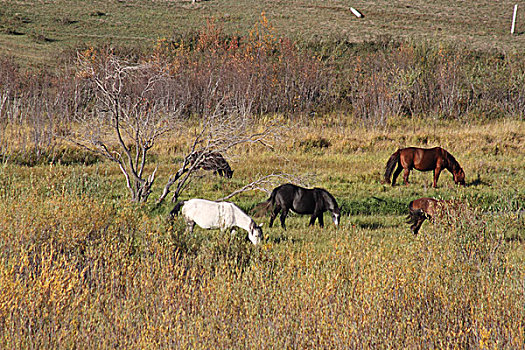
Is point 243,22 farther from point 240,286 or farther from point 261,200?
point 240,286

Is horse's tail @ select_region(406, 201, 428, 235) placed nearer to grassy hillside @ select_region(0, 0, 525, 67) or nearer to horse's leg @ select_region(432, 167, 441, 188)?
horse's leg @ select_region(432, 167, 441, 188)

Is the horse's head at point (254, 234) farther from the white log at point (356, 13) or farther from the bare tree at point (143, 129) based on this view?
the white log at point (356, 13)

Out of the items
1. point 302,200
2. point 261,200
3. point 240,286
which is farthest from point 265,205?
point 240,286

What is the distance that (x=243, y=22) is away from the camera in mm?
59312

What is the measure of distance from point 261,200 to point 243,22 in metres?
49.1

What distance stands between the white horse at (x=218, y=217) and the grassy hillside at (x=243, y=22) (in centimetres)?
3259

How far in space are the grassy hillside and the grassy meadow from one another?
25.8 inches

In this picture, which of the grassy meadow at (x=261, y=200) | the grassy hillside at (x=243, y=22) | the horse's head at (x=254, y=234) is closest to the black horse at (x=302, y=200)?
the grassy meadow at (x=261, y=200)

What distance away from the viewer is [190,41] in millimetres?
42719

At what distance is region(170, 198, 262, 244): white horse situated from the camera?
323 inches

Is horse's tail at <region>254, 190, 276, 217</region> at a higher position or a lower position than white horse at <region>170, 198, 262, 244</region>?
lower

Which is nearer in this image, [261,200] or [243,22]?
[261,200]

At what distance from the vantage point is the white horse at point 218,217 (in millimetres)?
8203

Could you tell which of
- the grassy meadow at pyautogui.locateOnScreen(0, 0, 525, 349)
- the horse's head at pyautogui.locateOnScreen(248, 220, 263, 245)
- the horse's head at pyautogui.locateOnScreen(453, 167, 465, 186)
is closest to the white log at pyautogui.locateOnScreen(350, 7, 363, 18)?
the grassy meadow at pyautogui.locateOnScreen(0, 0, 525, 349)
